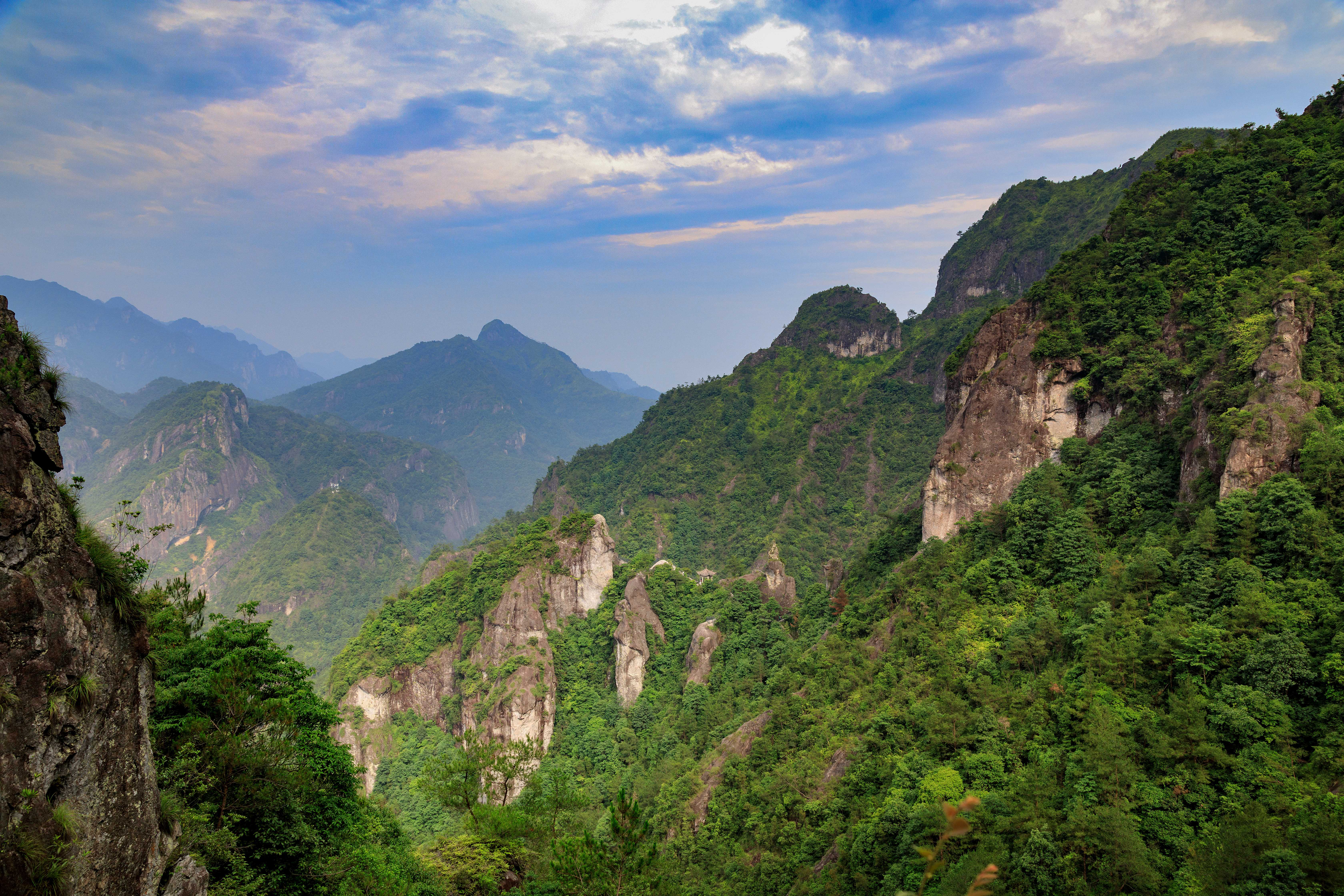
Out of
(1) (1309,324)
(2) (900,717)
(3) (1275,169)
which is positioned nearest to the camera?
(1) (1309,324)

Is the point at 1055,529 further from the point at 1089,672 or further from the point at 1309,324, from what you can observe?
the point at 1309,324

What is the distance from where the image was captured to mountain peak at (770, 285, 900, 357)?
128875mm

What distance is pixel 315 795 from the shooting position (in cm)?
2345

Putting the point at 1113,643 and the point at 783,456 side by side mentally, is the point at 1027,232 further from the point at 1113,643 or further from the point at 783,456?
the point at 1113,643

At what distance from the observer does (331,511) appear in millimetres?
175625

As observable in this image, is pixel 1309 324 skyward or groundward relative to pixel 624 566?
skyward

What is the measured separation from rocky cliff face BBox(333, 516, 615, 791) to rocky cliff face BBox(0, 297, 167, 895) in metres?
46.2

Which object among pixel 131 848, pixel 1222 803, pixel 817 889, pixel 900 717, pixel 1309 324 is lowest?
pixel 817 889

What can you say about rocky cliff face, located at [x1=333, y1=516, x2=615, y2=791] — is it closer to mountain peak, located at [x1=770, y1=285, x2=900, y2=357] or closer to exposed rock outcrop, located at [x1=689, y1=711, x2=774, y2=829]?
exposed rock outcrop, located at [x1=689, y1=711, x2=774, y2=829]

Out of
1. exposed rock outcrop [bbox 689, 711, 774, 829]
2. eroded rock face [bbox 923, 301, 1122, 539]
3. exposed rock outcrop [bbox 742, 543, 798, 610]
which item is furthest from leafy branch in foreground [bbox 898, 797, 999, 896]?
exposed rock outcrop [bbox 742, 543, 798, 610]

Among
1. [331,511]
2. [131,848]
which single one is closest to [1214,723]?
[131,848]

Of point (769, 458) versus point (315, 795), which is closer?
point (315, 795)

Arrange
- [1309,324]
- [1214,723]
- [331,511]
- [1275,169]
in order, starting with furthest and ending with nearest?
[331,511] < [1275,169] < [1309,324] < [1214,723]

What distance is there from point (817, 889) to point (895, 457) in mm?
84206
